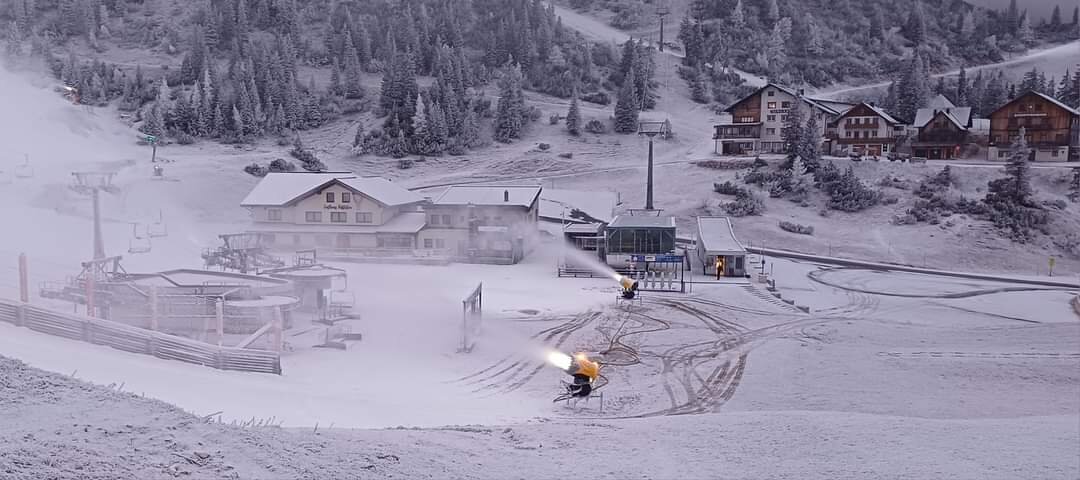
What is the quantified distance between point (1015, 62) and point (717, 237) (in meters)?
77.8

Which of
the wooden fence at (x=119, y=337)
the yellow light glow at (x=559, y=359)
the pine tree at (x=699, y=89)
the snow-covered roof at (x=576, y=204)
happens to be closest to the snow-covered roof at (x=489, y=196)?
the snow-covered roof at (x=576, y=204)

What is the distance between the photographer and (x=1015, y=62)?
8906 cm

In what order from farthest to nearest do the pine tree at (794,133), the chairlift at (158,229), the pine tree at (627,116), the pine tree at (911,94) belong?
the pine tree at (911,94)
the pine tree at (627,116)
the pine tree at (794,133)
the chairlift at (158,229)

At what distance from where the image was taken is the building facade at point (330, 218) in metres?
30.4

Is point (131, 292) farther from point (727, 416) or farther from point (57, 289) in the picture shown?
point (727, 416)

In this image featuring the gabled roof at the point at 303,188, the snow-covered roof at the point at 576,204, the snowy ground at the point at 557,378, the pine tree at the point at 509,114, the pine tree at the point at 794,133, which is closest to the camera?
the snowy ground at the point at 557,378

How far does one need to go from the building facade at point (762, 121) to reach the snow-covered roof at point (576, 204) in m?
12.7

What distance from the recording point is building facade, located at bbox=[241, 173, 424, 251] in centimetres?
3038

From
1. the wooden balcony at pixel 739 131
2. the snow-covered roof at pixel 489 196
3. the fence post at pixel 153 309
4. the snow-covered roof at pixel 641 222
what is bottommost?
the fence post at pixel 153 309

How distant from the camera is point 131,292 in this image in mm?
16781

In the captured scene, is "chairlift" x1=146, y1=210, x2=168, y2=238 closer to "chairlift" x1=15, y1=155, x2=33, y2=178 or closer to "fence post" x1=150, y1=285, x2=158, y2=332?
"chairlift" x1=15, y1=155, x2=33, y2=178

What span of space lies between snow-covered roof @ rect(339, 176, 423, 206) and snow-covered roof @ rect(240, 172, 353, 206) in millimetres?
792

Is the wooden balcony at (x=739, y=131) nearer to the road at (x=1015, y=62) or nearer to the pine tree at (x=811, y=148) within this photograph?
the pine tree at (x=811, y=148)

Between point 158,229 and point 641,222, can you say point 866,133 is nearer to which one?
point 641,222
